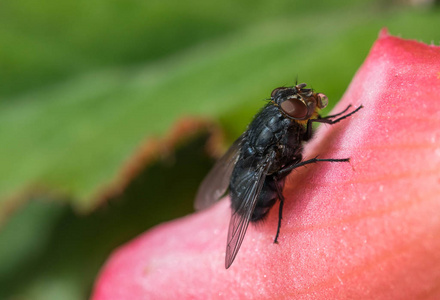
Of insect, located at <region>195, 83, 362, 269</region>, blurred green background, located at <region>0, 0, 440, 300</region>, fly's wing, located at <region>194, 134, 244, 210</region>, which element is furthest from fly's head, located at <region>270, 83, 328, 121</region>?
blurred green background, located at <region>0, 0, 440, 300</region>

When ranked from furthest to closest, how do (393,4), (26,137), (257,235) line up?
(393,4) → (26,137) → (257,235)

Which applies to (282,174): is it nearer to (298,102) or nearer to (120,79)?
(298,102)

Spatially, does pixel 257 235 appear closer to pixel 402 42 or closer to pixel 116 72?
pixel 402 42

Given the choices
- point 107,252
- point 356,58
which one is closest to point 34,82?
point 107,252

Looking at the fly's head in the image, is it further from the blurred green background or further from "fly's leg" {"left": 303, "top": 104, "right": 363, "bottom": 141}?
the blurred green background

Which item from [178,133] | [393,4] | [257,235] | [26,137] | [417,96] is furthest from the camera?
[393,4]

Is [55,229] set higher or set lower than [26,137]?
lower

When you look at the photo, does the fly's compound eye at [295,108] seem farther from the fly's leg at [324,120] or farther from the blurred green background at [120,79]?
the blurred green background at [120,79]
